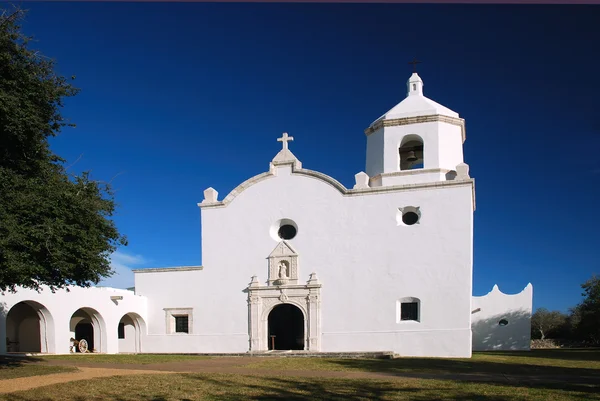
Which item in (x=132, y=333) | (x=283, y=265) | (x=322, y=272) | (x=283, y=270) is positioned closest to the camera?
(x=322, y=272)

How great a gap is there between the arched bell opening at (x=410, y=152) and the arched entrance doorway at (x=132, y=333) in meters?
13.2

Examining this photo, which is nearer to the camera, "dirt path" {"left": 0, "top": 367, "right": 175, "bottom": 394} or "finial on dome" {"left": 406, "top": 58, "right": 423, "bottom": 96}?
"dirt path" {"left": 0, "top": 367, "right": 175, "bottom": 394}

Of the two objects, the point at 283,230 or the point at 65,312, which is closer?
the point at 65,312

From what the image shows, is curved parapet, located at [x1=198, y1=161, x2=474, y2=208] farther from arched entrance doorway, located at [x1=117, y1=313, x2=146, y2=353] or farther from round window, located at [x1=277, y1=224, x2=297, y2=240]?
arched entrance doorway, located at [x1=117, y1=313, x2=146, y2=353]

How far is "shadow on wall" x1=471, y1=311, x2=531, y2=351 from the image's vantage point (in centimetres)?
2652

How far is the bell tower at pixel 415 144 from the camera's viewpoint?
859 inches

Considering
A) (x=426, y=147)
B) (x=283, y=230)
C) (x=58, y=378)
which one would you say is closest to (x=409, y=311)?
(x=283, y=230)

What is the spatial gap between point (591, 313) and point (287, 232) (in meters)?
20.9

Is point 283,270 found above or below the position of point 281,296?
above

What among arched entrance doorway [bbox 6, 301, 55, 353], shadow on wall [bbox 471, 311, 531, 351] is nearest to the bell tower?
shadow on wall [bbox 471, 311, 531, 351]

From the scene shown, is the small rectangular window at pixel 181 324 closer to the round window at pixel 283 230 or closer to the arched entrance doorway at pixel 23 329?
the round window at pixel 283 230

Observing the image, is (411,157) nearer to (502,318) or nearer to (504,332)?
(502,318)

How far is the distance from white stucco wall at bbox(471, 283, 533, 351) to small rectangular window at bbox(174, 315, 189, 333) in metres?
14.2

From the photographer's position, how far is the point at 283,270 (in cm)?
2222
